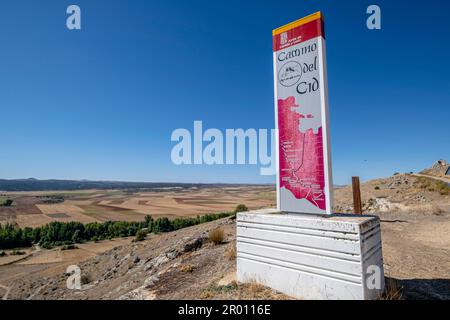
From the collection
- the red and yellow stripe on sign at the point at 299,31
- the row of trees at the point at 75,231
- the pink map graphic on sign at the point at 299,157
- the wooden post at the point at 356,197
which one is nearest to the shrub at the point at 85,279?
the pink map graphic on sign at the point at 299,157

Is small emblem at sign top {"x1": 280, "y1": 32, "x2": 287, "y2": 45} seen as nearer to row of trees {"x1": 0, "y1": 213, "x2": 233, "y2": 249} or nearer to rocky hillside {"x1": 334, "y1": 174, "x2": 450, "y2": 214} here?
rocky hillside {"x1": 334, "y1": 174, "x2": 450, "y2": 214}

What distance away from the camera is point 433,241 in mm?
12148

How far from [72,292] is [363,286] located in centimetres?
1478

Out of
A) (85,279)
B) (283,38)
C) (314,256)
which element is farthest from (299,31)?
(85,279)

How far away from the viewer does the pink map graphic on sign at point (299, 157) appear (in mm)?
5988

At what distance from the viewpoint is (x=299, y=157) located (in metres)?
6.32

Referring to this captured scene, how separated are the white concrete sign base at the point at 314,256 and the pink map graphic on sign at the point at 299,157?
842 mm

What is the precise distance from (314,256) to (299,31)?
5333 millimetres

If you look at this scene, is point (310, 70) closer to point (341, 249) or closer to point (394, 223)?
point (341, 249)

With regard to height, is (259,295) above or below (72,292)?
above

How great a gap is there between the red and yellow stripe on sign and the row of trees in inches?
2257

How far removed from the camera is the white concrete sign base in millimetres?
4719

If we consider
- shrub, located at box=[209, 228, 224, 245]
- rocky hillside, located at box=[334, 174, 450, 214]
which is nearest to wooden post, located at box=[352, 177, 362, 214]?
shrub, located at box=[209, 228, 224, 245]
